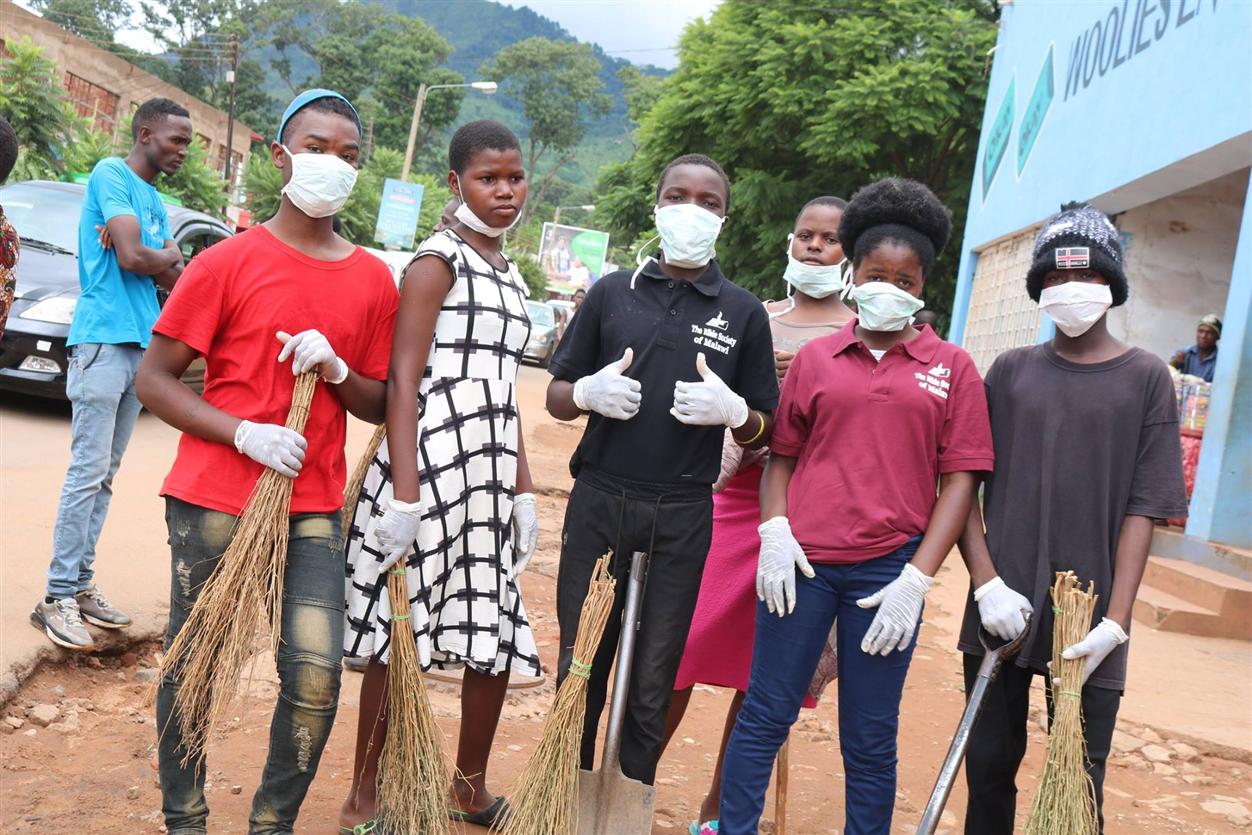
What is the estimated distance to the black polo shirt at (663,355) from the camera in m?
3.11

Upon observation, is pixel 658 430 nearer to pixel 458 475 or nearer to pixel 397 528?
pixel 458 475

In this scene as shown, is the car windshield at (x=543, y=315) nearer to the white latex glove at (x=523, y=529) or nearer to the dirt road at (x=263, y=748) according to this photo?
the dirt road at (x=263, y=748)

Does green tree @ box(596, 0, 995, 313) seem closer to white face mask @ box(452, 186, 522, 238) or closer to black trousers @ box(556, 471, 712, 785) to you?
white face mask @ box(452, 186, 522, 238)

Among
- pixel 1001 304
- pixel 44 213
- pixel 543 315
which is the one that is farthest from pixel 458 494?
pixel 543 315

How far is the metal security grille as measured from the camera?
11.7 metres

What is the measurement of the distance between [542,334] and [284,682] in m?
25.1

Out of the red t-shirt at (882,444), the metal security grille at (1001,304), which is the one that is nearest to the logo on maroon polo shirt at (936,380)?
the red t-shirt at (882,444)

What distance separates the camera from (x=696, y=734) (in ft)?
15.6

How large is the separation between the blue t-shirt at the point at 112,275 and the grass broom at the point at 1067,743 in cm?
332

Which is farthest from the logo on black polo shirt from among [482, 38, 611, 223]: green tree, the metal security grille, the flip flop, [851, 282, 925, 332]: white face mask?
[482, 38, 611, 223]: green tree

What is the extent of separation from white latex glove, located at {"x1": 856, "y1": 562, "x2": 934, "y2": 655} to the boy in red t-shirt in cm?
128

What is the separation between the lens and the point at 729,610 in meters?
3.61

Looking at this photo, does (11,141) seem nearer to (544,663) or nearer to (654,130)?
(544,663)

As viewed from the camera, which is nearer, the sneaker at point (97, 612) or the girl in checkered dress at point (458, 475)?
the girl in checkered dress at point (458, 475)
